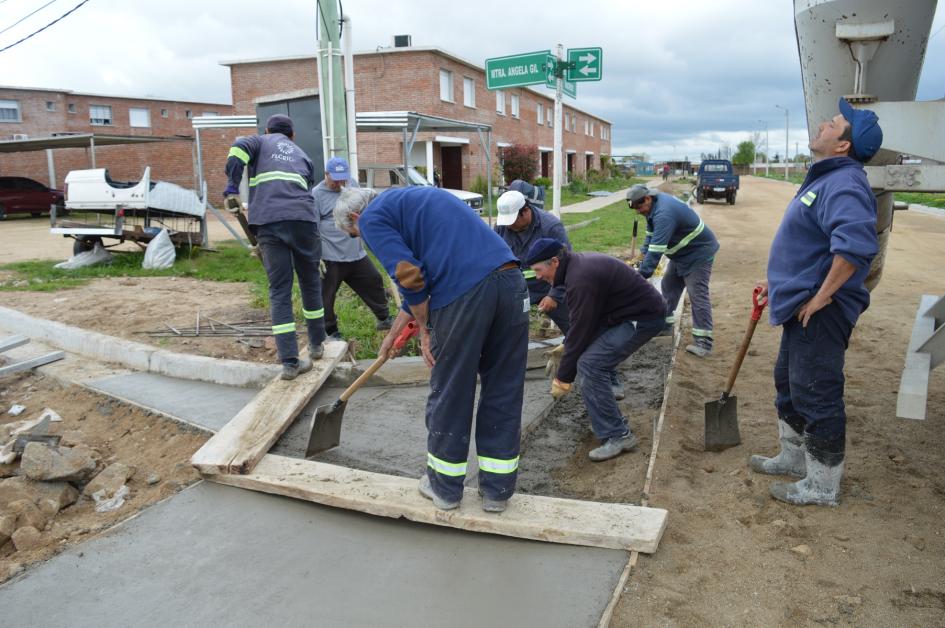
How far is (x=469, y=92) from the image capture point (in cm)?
2733

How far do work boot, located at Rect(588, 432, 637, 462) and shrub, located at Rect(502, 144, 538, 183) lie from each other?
1012 inches

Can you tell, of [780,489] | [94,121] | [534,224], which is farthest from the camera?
[94,121]

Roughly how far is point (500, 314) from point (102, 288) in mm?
7871

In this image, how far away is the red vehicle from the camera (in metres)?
23.0

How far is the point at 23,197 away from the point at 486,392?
83.8 ft

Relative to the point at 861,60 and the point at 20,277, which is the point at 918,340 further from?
the point at 20,277

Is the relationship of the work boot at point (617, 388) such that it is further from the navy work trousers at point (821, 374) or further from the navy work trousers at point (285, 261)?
the navy work trousers at point (285, 261)

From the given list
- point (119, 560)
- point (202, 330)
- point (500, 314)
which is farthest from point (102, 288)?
point (500, 314)

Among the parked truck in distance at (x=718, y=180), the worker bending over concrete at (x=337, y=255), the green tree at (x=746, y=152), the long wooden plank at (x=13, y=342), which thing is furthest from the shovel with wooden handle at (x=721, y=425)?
the green tree at (x=746, y=152)

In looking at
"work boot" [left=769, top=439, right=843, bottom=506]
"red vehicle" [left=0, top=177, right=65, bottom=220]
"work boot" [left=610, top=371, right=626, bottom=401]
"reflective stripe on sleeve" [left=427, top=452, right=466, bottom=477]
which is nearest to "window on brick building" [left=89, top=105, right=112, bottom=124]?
"red vehicle" [left=0, top=177, right=65, bottom=220]

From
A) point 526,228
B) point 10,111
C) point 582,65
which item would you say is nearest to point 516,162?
point 582,65

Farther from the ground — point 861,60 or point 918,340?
point 861,60

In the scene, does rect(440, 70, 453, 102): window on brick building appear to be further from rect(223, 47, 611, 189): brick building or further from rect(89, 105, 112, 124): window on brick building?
rect(89, 105, 112, 124): window on brick building

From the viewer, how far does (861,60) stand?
12.5 feet
